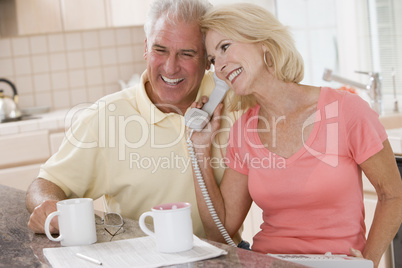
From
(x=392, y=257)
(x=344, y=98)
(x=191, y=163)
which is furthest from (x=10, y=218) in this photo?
(x=392, y=257)

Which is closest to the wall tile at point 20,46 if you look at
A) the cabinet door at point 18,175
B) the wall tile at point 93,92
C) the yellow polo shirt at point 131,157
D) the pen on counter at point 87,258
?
the wall tile at point 93,92

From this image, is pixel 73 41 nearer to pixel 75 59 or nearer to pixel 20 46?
pixel 75 59

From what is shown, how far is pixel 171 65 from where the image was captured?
1.83 metres

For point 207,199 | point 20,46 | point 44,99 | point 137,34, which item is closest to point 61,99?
point 44,99

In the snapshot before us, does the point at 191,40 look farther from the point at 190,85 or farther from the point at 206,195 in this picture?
the point at 206,195

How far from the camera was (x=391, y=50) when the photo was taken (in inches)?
127

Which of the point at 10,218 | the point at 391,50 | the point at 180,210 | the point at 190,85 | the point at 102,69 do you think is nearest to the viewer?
the point at 180,210

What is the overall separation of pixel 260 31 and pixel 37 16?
8.21 feet

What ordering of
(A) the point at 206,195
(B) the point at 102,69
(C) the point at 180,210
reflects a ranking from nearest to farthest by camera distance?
(C) the point at 180,210 < (A) the point at 206,195 < (B) the point at 102,69

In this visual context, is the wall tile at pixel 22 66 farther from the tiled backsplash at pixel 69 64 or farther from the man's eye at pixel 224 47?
the man's eye at pixel 224 47

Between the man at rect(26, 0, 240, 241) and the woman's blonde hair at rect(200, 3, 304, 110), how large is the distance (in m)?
0.12

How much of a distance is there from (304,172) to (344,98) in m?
0.23

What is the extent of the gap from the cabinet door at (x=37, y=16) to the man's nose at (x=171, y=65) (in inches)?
88.2

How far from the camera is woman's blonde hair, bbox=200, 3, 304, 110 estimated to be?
5.48 feet
